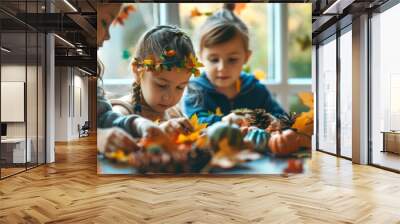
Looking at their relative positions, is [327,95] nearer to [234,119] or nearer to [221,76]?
[234,119]

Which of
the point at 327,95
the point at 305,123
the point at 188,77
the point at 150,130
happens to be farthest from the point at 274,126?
the point at 327,95

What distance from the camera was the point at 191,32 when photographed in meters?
6.63

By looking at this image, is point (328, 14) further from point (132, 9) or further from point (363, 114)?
point (132, 9)

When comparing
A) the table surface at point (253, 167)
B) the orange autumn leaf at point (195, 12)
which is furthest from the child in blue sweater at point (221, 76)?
the table surface at point (253, 167)

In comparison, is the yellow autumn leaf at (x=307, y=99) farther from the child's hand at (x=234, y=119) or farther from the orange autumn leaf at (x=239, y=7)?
the orange autumn leaf at (x=239, y=7)

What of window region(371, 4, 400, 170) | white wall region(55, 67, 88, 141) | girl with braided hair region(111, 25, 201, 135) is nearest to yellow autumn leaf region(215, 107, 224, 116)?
girl with braided hair region(111, 25, 201, 135)

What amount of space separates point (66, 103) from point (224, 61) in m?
11.2

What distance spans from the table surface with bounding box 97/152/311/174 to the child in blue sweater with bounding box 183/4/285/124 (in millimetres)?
746

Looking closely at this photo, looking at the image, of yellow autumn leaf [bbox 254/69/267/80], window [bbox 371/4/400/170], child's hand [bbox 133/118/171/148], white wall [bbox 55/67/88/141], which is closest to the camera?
child's hand [bbox 133/118/171/148]

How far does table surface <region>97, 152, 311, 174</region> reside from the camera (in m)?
6.57

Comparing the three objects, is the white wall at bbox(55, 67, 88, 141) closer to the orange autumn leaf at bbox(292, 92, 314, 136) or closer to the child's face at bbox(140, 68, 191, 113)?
the child's face at bbox(140, 68, 191, 113)

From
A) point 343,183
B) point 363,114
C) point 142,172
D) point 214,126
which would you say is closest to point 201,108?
point 214,126

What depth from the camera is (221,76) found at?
259 inches

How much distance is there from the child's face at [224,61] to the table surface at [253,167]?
135cm
